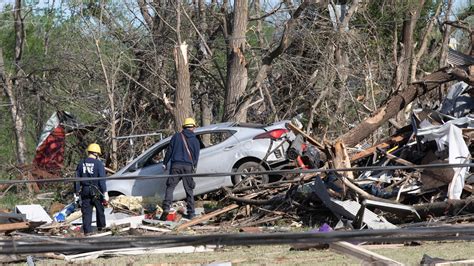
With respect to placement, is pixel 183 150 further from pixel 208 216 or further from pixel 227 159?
pixel 227 159

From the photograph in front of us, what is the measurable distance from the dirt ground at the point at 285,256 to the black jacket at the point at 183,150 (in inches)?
173

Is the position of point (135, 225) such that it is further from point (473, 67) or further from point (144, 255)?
point (473, 67)

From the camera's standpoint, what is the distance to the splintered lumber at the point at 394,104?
55.1ft

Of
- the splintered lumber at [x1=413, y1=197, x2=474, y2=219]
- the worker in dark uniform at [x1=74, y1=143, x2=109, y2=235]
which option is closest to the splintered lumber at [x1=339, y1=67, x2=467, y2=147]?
the splintered lumber at [x1=413, y1=197, x2=474, y2=219]

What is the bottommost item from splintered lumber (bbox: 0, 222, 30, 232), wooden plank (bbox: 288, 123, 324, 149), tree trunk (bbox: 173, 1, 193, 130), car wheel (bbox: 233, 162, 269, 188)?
splintered lumber (bbox: 0, 222, 30, 232)

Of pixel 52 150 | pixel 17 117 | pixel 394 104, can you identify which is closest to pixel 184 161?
pixel 394 104

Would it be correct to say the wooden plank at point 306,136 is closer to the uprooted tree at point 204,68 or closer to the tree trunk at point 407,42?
the uprooted tree at point 204,68

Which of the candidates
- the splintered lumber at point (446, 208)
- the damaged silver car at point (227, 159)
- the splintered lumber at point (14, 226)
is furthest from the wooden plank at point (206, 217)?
the splintered lumber at point (446, 208)

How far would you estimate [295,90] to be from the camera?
2512 centimetres

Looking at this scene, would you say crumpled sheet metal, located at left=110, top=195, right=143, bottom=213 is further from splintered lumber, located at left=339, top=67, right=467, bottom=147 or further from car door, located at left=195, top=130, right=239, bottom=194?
splintered lumber, located at left=339, top=67, right=467, bottom=147

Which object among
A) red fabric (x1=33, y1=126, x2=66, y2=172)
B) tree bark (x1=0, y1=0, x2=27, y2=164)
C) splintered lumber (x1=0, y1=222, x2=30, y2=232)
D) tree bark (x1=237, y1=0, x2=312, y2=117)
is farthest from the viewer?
tree bark (x1=0, y1=0, x2=27, y2=164)

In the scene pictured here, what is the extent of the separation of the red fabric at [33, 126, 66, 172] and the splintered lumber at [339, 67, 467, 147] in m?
9.44

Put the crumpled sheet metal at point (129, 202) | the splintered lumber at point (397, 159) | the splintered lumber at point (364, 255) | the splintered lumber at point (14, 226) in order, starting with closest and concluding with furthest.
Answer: the splintered lumber at point (364, 255) < the splintered lumber at point (14, 226) < the splintered lumber at point (397, 159) < the crumpled sheet metal at point (129, 202)

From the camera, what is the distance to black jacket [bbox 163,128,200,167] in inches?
646
